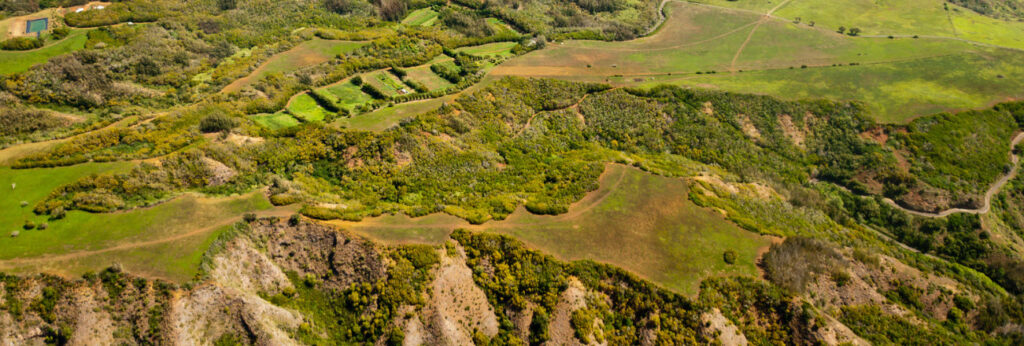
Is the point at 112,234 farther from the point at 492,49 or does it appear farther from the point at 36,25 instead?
the point at 36,25

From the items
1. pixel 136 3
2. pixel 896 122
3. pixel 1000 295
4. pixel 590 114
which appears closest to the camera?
pixel 1000 295

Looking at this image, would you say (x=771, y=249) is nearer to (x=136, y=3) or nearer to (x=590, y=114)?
(x=590, y=114)

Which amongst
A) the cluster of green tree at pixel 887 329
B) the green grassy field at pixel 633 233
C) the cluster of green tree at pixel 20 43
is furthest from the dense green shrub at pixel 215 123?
the cluster of green tree at pixel 887 329

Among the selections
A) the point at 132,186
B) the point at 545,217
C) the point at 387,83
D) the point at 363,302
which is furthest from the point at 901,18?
the point at 132,186

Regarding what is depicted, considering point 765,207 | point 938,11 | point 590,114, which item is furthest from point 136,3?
point 938,11

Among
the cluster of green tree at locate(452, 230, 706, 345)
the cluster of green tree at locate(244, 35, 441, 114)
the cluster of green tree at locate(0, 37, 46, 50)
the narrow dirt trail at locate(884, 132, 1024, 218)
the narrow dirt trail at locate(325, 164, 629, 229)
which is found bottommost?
the narrow dirt trail at locate(884, 132, 1024, 218)

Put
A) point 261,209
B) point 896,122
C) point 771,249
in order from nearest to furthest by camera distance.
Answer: point 261,209 < point 771,249 < point 896,122

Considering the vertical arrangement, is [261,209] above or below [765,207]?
above

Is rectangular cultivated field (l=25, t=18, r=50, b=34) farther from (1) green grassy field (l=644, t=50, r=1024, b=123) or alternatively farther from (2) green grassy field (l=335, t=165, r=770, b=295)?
(1) green grassy field (l=644, t=50, r=1024, b=123)

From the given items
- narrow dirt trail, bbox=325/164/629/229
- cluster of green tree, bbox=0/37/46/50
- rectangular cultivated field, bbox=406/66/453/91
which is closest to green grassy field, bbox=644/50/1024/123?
narrow dirt trail, bbox=325/164/629/229
